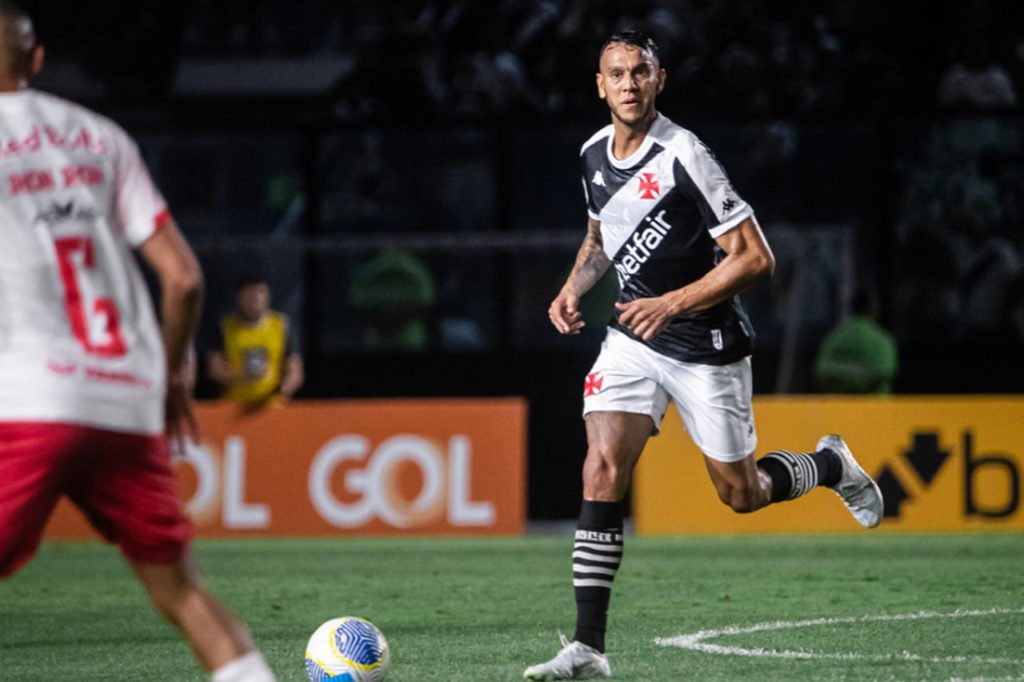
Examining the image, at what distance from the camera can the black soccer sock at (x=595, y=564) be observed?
6.38 meters

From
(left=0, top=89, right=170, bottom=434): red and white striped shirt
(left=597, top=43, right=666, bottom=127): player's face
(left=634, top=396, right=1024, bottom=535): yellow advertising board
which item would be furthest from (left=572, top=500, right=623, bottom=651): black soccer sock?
(left=634, top=396, right=1024, bottom=535): yellow advertising board

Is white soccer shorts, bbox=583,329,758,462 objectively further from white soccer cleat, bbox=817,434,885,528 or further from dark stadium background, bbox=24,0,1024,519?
dark stadium background, bbox=24,0,1024,519

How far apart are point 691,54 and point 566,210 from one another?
2678 millimetres

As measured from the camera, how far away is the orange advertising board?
14.0m

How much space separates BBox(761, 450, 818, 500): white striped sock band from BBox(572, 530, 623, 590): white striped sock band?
1.26 meters

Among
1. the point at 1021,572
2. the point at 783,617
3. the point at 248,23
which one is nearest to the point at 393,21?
the point at 248,23

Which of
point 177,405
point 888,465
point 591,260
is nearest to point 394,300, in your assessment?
point 888,465

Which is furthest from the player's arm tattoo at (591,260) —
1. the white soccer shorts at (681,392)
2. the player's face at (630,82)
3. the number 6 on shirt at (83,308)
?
the number 6 on shirt at (83,308)

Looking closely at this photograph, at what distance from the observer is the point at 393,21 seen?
17.6 m

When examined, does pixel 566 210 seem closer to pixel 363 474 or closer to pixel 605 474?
pixel 363 474

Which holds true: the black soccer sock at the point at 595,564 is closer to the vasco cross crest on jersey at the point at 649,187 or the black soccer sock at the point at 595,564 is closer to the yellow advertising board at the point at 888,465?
the vasco cross crest on jersey at the point at 649,187

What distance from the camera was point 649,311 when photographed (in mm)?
6434

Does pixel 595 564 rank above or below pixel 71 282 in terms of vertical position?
below

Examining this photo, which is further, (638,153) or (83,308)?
(638,153)
